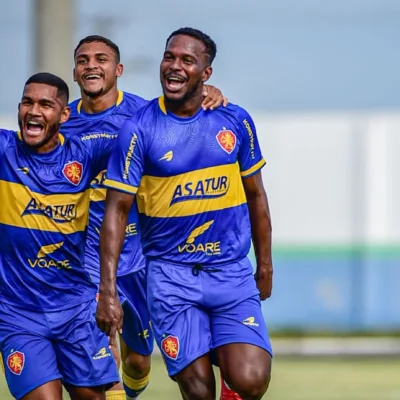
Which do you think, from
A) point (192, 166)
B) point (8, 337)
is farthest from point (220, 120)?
point (8, 337)

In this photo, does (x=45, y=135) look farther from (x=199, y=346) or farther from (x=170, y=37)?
(x=199, y=346)

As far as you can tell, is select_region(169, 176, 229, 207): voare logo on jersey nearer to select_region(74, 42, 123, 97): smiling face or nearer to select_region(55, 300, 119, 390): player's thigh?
select_region(55, 300, 119, 390): player's thigh

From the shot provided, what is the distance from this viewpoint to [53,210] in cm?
801

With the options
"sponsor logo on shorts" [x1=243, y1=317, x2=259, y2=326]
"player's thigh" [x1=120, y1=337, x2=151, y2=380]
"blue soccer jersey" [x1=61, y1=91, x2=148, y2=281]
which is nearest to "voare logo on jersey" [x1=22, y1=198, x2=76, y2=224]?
"blue soccer jersey" [x1=61, y1=91, x2=148, y2=281]

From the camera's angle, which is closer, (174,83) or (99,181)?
(174,83)

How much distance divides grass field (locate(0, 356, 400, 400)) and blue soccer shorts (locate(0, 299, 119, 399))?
370cm

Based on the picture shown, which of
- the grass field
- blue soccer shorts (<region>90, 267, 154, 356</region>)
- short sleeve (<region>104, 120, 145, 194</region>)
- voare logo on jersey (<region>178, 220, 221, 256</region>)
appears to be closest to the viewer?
short sleeve (<region>104, 120, 145, 194</region>)

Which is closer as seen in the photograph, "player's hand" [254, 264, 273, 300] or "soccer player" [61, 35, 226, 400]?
"player's hand" [254, 264, 273, 300]

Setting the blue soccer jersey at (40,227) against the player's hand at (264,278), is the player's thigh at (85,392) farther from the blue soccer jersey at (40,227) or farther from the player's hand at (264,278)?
the player's hand at (264,278)

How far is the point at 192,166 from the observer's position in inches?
330

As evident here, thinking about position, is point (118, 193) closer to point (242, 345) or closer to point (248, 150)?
point (248, 150)

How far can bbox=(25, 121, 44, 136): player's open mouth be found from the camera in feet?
26.3

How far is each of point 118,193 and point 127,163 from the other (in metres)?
0.18

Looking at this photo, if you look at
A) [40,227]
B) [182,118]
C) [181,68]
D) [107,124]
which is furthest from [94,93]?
[40,227]
